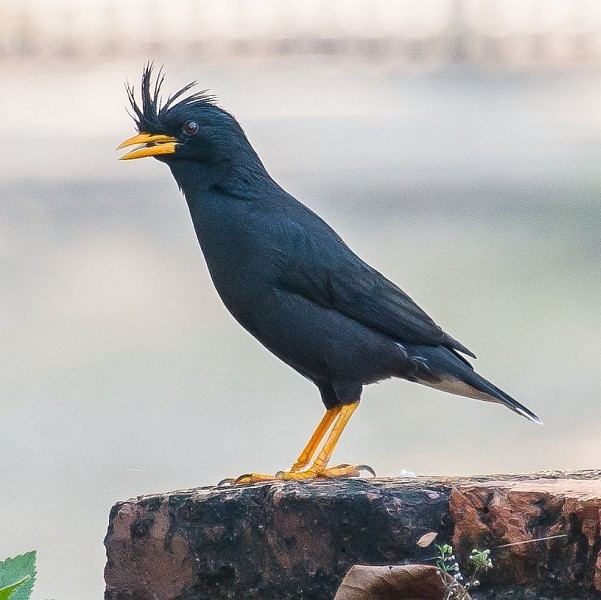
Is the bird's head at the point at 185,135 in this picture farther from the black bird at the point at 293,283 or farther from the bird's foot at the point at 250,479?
the bird's foot at the point at 250,479

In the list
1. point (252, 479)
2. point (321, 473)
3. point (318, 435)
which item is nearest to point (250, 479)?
point (252, 479)

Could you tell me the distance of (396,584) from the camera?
8.82 feet

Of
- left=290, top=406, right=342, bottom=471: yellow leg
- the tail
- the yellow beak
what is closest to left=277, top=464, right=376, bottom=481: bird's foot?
left=290, top=406, right=342, bottom=471: yellow leg

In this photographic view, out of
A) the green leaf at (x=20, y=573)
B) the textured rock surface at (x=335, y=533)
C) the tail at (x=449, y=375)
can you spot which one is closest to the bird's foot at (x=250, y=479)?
the textured rock surface at (x=335, y=533)

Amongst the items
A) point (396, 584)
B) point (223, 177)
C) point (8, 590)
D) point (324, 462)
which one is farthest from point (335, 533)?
point (223, 177)

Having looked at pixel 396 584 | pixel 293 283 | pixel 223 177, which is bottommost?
pixel 396 584

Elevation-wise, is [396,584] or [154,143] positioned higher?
[154,143]

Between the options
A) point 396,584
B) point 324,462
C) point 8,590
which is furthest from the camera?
point 324,462

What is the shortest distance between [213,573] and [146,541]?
0.82 ft

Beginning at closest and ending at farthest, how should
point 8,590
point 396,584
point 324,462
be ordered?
1. point 8,590
2. point 396,584
3. point 324,462

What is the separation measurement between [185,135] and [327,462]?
4.26 ft

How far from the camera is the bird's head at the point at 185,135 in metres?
4.42

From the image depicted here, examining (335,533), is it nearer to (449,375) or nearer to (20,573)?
(20,573)

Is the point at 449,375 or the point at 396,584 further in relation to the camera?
the point at 449,375
